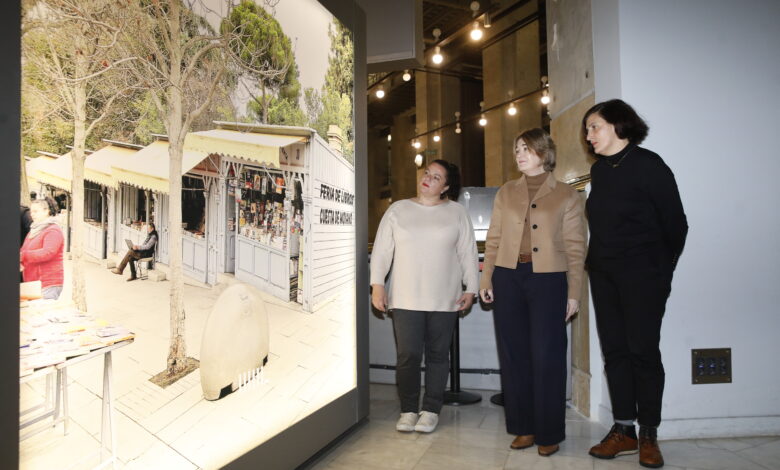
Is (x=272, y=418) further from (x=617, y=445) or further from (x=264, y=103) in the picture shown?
(x=617, y=445)

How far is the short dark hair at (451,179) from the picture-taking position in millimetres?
2951

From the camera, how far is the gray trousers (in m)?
2.81

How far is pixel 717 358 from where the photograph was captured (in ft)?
9.00

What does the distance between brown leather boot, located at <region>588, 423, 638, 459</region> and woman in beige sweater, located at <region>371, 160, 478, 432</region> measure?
0.87 m

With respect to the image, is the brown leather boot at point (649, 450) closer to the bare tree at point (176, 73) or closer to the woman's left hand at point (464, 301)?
the woman's left hand at point (464, 301)

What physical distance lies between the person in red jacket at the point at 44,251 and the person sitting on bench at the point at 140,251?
187 mm

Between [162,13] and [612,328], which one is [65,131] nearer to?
Result: [162,13]

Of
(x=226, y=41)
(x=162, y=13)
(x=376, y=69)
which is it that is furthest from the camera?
(x=376, y=69)

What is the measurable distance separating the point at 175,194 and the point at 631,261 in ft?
6.60

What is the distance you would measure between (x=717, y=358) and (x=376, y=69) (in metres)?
3.27

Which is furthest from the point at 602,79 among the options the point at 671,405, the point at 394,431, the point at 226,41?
the point at 394,431

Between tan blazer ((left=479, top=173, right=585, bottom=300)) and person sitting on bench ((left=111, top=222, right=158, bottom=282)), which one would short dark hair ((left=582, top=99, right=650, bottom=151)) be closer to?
tan blazer ((left=479, top=173, right=585, bottom=300))

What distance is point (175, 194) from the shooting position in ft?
5.58

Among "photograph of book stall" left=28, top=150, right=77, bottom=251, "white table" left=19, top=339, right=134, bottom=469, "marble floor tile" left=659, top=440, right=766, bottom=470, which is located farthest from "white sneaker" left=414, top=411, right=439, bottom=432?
"photograph of book stall" left=28, top=150, right=77, bottom=251
